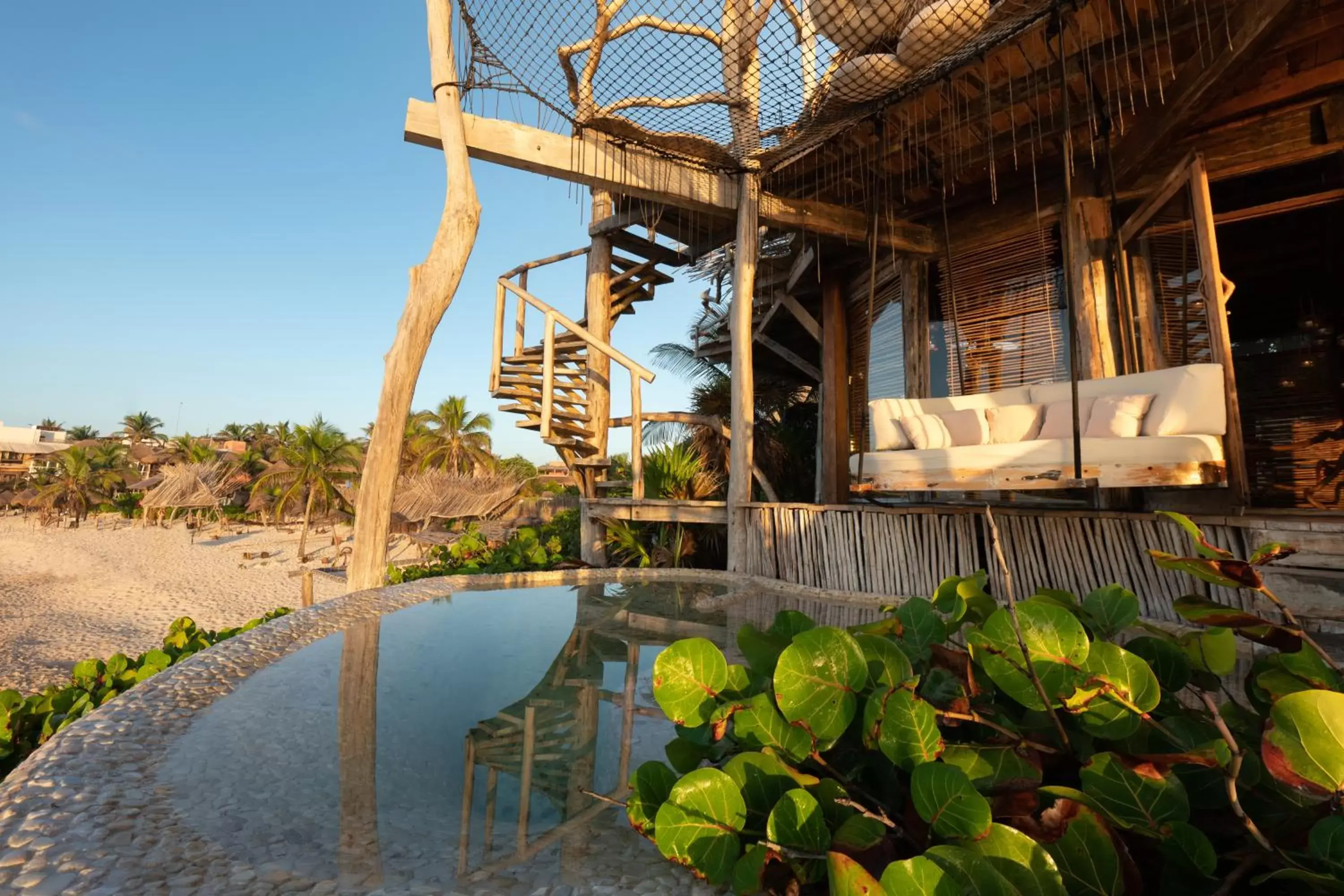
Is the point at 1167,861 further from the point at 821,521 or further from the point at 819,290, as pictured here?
the point at 819,290

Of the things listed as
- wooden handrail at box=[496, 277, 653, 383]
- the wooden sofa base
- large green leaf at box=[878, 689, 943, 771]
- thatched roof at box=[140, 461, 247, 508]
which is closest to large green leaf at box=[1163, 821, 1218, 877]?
large green leaf at box=[878, 689, 943, 771]

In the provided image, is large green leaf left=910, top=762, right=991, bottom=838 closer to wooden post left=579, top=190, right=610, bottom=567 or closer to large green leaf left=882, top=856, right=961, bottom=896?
large green leaf left=882, top=856, right=961, bottom=896

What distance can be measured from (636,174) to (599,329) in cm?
299

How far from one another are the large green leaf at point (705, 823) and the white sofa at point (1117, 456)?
9.89 feet

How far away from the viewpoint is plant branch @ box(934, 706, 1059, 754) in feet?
2.25

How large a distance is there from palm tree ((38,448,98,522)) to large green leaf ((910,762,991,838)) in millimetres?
35599

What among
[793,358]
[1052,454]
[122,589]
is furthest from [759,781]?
[122,589]

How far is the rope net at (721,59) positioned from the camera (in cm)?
378

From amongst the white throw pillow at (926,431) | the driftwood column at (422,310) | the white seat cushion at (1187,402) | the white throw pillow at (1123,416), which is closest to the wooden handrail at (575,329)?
the driftwood column at (422,310)

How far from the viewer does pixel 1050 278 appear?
509 cm

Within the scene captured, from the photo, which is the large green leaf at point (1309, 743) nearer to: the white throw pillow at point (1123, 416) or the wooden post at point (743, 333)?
the white throw pillow at point (1123, 416)

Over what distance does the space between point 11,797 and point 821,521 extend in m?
4.12

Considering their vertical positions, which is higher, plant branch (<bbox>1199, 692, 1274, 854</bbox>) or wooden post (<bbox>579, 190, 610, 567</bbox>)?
wooden post (<bbox>579, 190, 610, 567</bbox>)

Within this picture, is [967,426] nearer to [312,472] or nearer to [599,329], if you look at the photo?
[599,329]
